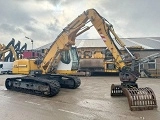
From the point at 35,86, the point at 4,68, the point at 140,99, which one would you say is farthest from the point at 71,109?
the point at 4,68

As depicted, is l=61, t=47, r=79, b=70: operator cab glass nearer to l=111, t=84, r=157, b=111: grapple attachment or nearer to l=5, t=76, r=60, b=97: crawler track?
l=5, t=76, r=60, b=97: crawler track

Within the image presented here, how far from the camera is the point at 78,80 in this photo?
1247 centimetres

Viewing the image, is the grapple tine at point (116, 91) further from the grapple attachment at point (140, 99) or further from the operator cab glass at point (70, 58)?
the operator cab glass at point (70, 58)

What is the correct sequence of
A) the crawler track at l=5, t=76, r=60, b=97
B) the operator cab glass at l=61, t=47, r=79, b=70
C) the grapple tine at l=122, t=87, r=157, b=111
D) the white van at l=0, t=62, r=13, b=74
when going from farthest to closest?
the white van at l=0, t=62, r=13, b=74 < the operator cab glass at l=61, t=47, r=79, b=70 < the crawler track at l=5, t=76, r=60, b=97 < the grapple tine at l=122, t=87, r=157, b=111

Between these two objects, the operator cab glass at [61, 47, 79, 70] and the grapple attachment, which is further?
the operator cab glass at [61, 47, 79, 70]

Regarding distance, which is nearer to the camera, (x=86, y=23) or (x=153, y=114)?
(x=153, y=114)

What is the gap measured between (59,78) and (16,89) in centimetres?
226

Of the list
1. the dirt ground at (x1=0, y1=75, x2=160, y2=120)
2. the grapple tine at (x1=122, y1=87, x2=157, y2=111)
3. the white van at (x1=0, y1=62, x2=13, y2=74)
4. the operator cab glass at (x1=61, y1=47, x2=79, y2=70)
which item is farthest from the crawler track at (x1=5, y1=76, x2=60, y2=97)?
the white van at (x1=0, y1=62, x2=13, y2=74)

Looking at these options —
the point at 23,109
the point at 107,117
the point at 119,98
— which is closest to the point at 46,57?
the point at 119,98

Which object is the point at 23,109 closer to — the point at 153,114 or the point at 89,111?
the point at 89,111

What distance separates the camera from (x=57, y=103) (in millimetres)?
8367

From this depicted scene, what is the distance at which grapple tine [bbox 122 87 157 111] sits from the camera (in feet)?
24.6

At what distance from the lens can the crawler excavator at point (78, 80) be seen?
7930mm

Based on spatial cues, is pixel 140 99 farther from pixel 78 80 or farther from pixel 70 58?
pixel 70 58
